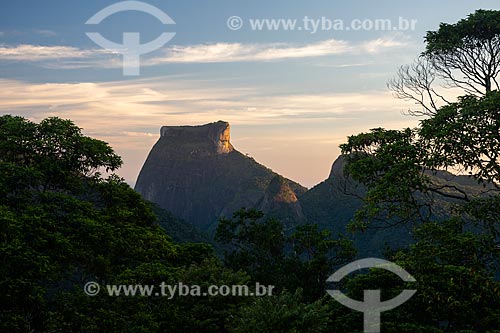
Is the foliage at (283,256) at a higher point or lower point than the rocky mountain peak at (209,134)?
lower

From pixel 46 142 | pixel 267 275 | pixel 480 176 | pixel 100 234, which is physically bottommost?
pixel 267 275

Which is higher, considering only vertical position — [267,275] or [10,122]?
[10,122]

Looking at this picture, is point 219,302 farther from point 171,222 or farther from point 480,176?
point 171,222

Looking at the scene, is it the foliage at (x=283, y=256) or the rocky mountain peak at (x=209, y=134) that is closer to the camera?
the foliage at (x=283, y=256)

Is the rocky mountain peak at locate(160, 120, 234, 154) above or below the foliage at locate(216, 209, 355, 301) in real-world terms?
above

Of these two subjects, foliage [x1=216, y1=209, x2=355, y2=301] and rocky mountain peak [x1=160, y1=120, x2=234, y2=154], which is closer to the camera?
foliage [x1=216, y1=209, x2=355, y2=301]

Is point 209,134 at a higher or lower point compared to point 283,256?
higher

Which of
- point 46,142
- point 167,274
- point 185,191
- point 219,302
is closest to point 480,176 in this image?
point 219,302

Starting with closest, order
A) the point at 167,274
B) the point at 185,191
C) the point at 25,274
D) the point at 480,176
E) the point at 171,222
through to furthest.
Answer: the point at 480,176 → the point at 25,274 → the point at 167,274 → the point at 171,222 → the point at 185,191

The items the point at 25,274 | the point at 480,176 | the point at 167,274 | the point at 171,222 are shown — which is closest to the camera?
the point at 480,176

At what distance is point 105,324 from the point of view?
54.4ft

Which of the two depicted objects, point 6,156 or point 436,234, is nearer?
point 436,234

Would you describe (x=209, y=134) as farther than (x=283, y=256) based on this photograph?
Yes

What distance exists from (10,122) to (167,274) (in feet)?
29.0
